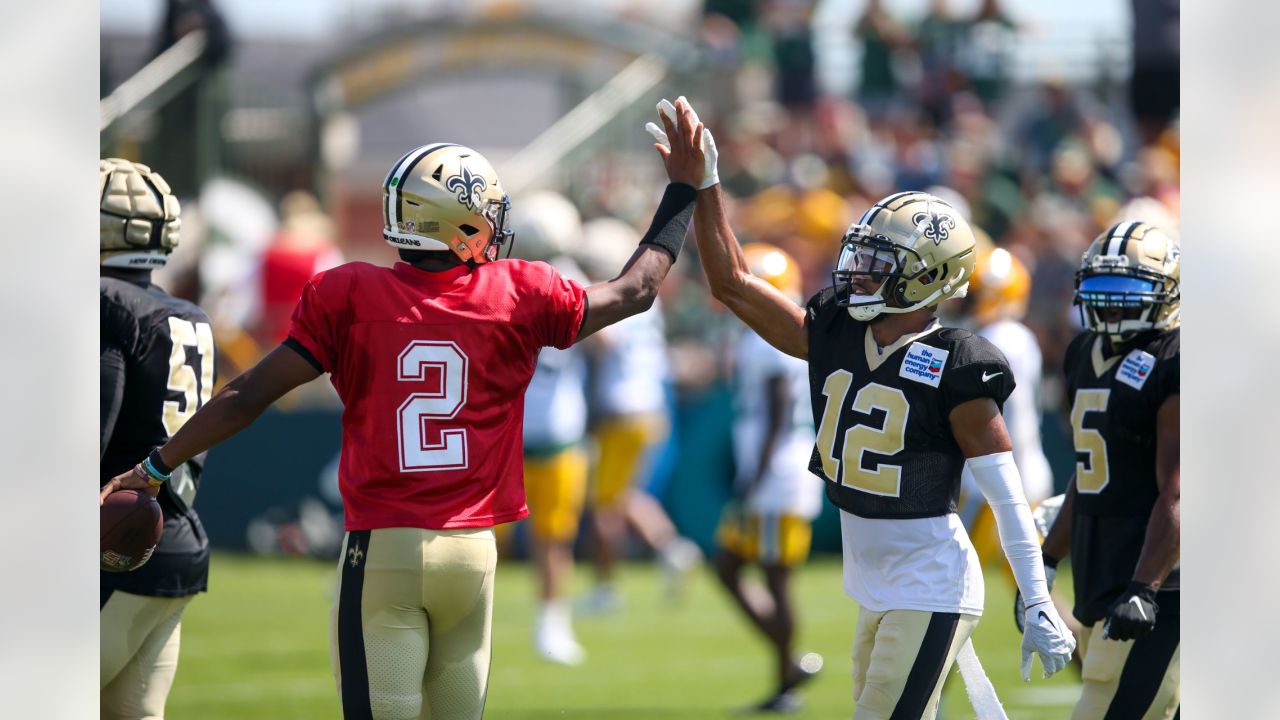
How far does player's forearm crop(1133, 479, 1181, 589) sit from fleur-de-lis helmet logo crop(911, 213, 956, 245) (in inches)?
39.4

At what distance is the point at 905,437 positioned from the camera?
174 inches

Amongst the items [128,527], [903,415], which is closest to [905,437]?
[903,415]

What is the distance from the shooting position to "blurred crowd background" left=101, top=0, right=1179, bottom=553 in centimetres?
1323

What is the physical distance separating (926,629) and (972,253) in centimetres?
111

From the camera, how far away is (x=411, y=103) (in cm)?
2769

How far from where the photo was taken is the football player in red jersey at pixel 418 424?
4.24m

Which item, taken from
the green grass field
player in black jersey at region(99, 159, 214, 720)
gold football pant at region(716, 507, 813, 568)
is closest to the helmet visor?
the green grass field

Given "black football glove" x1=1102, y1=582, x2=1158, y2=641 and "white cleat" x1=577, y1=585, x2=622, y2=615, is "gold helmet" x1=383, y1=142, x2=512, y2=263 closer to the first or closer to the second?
"black football glove" x1=1102, y1=582, x2=1158, y2=641

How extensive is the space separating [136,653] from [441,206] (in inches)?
68.4

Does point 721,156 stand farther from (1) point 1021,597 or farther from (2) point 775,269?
(1) point 1021,597

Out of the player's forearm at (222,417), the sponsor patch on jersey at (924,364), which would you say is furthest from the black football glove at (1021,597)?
the player's forearm at (222,417)

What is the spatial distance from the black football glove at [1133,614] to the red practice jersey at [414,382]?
1763 mm
